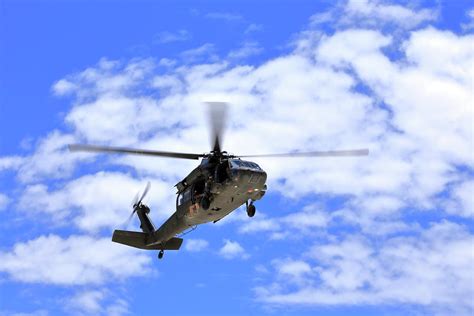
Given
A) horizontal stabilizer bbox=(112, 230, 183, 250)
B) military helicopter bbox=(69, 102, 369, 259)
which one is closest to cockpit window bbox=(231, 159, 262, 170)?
military helicopter bbox=(69, 102, 369, 259)

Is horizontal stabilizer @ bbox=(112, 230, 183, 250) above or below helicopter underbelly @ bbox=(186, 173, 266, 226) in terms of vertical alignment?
above

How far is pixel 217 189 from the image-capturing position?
50.6 metres

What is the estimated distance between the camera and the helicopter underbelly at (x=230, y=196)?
1945 inches

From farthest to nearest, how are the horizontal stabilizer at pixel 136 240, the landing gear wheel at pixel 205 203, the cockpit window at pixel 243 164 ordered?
the horizontal stabilizer at pixel 136 240 < the landing gear wheel at pixel 205 203 < the cockpit window at pixel 243 164

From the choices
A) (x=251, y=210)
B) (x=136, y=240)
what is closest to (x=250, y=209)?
(x=251, y=210)

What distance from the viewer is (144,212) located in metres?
66.5

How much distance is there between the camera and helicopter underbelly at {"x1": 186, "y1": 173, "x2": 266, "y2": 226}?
1945 inches

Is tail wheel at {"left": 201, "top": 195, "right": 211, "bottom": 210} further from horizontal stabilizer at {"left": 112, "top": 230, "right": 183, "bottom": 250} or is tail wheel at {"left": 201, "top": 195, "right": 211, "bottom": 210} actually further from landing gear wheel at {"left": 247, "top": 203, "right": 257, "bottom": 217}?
horizontal stabilizer at {"left": 112, "top": 230, "right": 183, "bottom": 250}

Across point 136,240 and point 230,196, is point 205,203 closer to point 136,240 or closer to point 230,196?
point 230,196

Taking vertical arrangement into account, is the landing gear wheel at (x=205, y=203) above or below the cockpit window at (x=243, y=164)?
below

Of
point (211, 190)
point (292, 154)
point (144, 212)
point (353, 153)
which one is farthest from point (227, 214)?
point (144, 212)

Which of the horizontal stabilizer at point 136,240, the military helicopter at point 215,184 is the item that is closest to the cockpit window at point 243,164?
the military helicopter at point 215,184

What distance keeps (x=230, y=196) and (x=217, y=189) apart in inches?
40.7

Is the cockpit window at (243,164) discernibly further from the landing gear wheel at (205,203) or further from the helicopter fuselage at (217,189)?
the landing gear wheel at (205,203)
